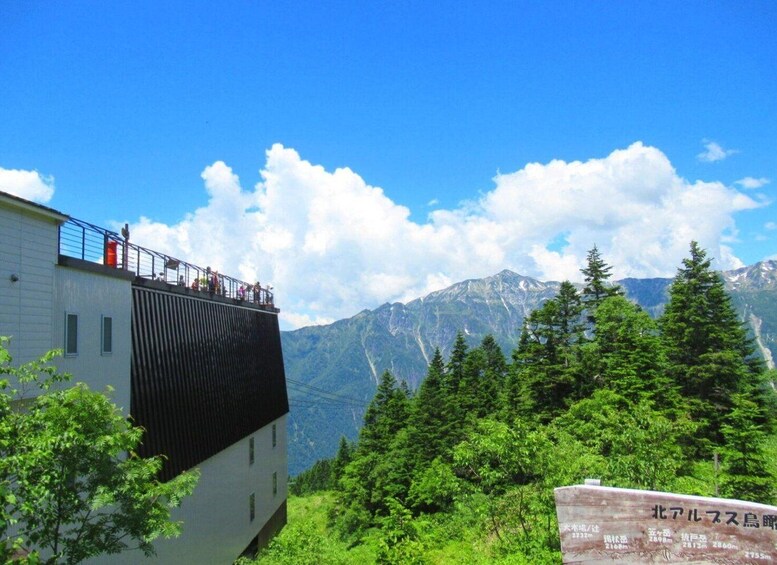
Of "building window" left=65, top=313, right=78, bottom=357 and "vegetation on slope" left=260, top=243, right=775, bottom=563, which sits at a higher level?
"building window" left=65, top=313, right=78, bottom=357

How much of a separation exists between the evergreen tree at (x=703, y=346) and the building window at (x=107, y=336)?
26162 millimetres

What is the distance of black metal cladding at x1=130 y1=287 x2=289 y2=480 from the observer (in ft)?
52.5

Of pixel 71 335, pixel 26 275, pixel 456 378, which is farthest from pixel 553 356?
pixel 26 275

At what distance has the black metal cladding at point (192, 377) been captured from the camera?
16.0 meters

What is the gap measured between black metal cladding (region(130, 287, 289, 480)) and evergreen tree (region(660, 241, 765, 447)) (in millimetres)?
22889

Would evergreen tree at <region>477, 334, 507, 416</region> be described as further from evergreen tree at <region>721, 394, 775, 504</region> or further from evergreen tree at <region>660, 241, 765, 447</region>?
evergreen tree at <region>721, 394, 775, 504</region>

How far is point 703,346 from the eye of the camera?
26953mm

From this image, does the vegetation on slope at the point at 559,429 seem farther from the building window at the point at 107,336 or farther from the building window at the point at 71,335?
the building window at the point at 107,336

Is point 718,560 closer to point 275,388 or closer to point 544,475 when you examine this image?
point 544,475

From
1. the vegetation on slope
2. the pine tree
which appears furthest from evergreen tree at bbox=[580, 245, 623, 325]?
the pine tree

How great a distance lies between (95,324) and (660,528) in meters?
13.8

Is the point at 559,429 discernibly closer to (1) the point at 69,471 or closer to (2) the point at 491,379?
(1) the point at 69,471

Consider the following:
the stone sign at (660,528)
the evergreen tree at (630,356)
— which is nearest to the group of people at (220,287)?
the stone sign at (660,528)

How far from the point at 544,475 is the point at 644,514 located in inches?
274
